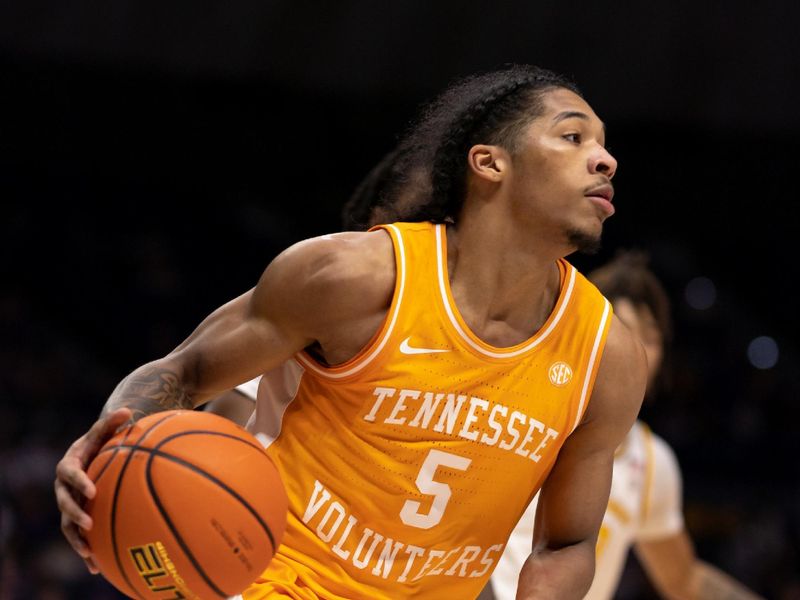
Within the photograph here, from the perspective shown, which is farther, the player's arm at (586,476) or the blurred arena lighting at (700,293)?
the blurred arena lighting at (700,293)

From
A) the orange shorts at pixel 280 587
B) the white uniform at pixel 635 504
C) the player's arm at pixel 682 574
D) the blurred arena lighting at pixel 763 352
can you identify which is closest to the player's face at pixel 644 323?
the white uniform at pixel 635 504

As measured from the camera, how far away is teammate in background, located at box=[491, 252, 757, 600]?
462 cm

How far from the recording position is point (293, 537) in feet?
9.61

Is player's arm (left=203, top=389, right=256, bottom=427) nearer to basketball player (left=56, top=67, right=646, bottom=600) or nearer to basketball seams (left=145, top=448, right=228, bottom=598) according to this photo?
basketball player (left=56, top=67, right=646, bottom=600)

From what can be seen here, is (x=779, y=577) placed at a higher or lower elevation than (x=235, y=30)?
lower

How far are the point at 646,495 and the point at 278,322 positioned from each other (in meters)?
2.54

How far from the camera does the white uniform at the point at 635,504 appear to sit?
4.57 metres

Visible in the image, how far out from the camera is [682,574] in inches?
196

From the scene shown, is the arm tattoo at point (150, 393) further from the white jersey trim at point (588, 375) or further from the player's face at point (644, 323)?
the player's face at point (644, 323)

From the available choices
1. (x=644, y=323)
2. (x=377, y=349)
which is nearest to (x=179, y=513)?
(x=377, y=349)

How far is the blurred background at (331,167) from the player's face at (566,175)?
6305 mm

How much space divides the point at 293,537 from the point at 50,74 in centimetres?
894

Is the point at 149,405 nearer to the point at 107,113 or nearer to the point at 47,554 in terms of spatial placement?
the point at 47,554

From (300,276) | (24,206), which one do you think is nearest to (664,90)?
(24,206)
